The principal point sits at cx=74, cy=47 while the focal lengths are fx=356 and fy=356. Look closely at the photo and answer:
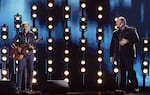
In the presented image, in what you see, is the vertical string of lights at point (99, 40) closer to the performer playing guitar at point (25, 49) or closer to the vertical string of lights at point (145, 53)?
the vertical string of lights at point (145, 53)

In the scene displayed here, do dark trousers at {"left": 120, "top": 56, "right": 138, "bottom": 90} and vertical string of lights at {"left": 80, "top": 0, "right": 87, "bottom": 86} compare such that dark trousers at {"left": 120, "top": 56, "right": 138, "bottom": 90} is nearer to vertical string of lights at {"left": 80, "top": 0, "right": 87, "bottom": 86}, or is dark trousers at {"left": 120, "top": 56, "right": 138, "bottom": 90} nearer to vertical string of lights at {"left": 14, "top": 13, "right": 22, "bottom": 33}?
vertical string of lights at {"left": 80, "top": 0, "right": 87, "bottom": 86}

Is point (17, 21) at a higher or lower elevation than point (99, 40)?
higher

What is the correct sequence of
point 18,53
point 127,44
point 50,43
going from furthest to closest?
1. point 50,43
2. point 18,53
3. point 127,44

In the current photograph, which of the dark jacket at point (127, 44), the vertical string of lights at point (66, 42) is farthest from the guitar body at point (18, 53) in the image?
the dark jacket at point (127, 44)

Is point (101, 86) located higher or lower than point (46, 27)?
lower

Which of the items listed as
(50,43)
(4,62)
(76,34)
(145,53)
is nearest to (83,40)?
(76,34)

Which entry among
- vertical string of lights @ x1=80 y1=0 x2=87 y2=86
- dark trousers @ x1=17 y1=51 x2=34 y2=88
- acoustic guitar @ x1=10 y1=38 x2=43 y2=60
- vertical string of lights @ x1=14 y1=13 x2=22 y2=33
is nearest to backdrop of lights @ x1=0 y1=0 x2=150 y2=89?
vertical string of lights @ x1=80 y1=0 x2=87 y2=86

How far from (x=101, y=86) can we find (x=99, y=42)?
1.14 metres

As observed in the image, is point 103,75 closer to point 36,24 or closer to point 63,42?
point 63,42

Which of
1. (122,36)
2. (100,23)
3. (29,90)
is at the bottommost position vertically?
(29,90)

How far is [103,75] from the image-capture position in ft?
30.5

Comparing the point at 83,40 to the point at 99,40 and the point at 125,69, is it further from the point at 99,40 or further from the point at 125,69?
the point at 125,69

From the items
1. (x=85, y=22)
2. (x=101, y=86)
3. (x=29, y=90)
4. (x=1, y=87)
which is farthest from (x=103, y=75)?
(x=1, y=87)

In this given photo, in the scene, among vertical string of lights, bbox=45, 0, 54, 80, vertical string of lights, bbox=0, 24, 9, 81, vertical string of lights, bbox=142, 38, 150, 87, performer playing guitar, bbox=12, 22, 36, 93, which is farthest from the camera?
vertical string of lights, bbox=45, 0, 54, 80
